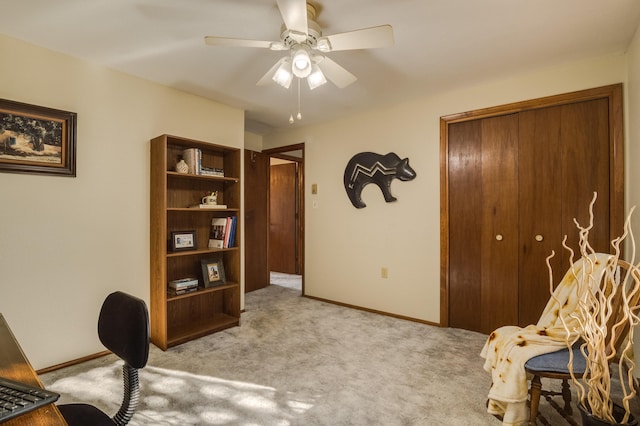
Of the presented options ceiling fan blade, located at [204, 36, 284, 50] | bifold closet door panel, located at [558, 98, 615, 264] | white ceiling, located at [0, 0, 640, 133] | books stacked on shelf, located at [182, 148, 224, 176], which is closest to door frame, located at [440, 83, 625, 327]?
bifold closet door panel, located at [558, 98, 615, 264]

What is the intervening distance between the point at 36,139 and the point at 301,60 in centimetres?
192

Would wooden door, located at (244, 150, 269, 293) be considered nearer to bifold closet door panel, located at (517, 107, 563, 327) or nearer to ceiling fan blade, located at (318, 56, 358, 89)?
ceiling fan blade, located at (318, 56, 358, 89)

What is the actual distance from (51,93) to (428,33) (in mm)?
2623

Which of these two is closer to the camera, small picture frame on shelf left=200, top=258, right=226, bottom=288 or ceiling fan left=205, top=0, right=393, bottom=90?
ceiling fan left=205, top=0, right=393, bottom=90

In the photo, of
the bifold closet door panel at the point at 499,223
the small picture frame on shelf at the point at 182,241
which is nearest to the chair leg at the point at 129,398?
the small picture frame on shelf at the point at 182,241

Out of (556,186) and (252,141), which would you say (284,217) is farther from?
(556,186)

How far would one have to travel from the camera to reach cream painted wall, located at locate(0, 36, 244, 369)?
2080mm

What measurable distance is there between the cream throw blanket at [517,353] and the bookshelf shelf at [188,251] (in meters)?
2.26

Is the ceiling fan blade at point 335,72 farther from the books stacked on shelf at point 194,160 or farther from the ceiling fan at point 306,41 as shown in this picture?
the books stacked on shelf at point 194,160

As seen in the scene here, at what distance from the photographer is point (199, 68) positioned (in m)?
2.50

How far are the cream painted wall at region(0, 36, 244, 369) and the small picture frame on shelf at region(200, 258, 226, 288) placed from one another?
48cm

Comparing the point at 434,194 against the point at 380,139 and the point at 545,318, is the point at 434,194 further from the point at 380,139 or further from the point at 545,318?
the point at 545,318

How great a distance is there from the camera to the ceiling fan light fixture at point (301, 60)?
1702 mm

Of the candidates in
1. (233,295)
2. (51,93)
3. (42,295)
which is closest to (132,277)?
(42,295)
